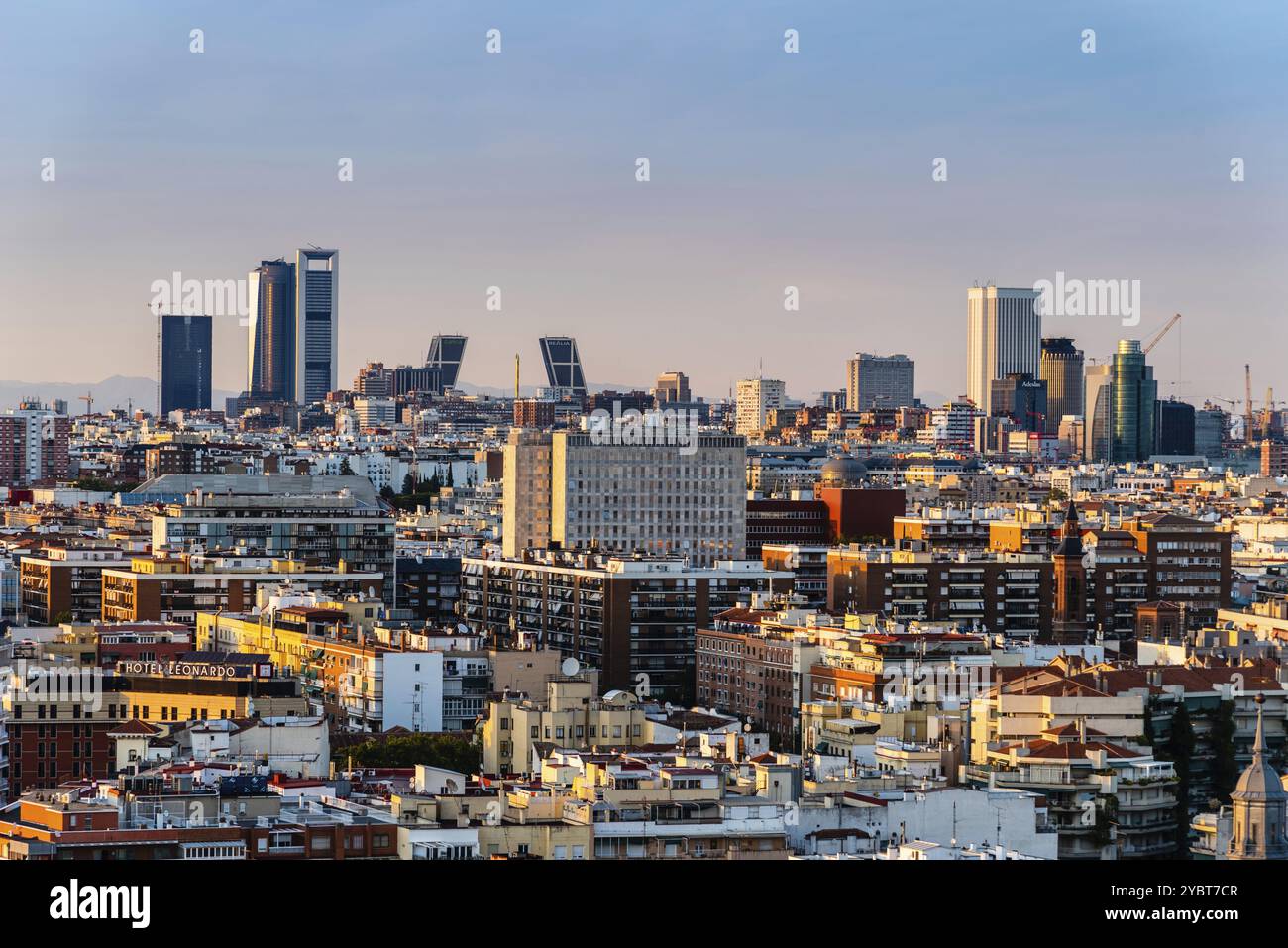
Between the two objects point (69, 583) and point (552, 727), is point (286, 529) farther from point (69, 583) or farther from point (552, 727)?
point (552, 727)

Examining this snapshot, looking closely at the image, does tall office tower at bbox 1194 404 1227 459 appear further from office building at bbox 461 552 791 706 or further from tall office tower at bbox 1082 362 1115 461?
office building at bbox 461 552 791 706

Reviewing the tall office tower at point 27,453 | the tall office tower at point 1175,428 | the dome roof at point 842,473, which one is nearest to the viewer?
the dome roof at point 842,473

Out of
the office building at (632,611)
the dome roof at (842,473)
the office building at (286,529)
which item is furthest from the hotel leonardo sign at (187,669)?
the dome roof at (842,473)

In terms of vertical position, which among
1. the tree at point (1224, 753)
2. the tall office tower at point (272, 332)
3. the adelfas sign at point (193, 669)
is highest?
the tall office tower at point (272, 332)

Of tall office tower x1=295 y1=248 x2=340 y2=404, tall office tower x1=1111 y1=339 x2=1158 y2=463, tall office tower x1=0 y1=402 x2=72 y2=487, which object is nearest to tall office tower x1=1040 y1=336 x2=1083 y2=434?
tall office tower x1=1111 y1=339 x2=1158 y2=463

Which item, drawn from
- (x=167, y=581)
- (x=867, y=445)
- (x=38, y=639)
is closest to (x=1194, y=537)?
(x=167, y=581)

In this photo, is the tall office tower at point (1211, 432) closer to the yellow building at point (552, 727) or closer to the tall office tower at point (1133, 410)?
the tall office tower at point (1133, 410)

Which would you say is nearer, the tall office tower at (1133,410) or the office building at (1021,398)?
the tall office tower at (1133,410)
